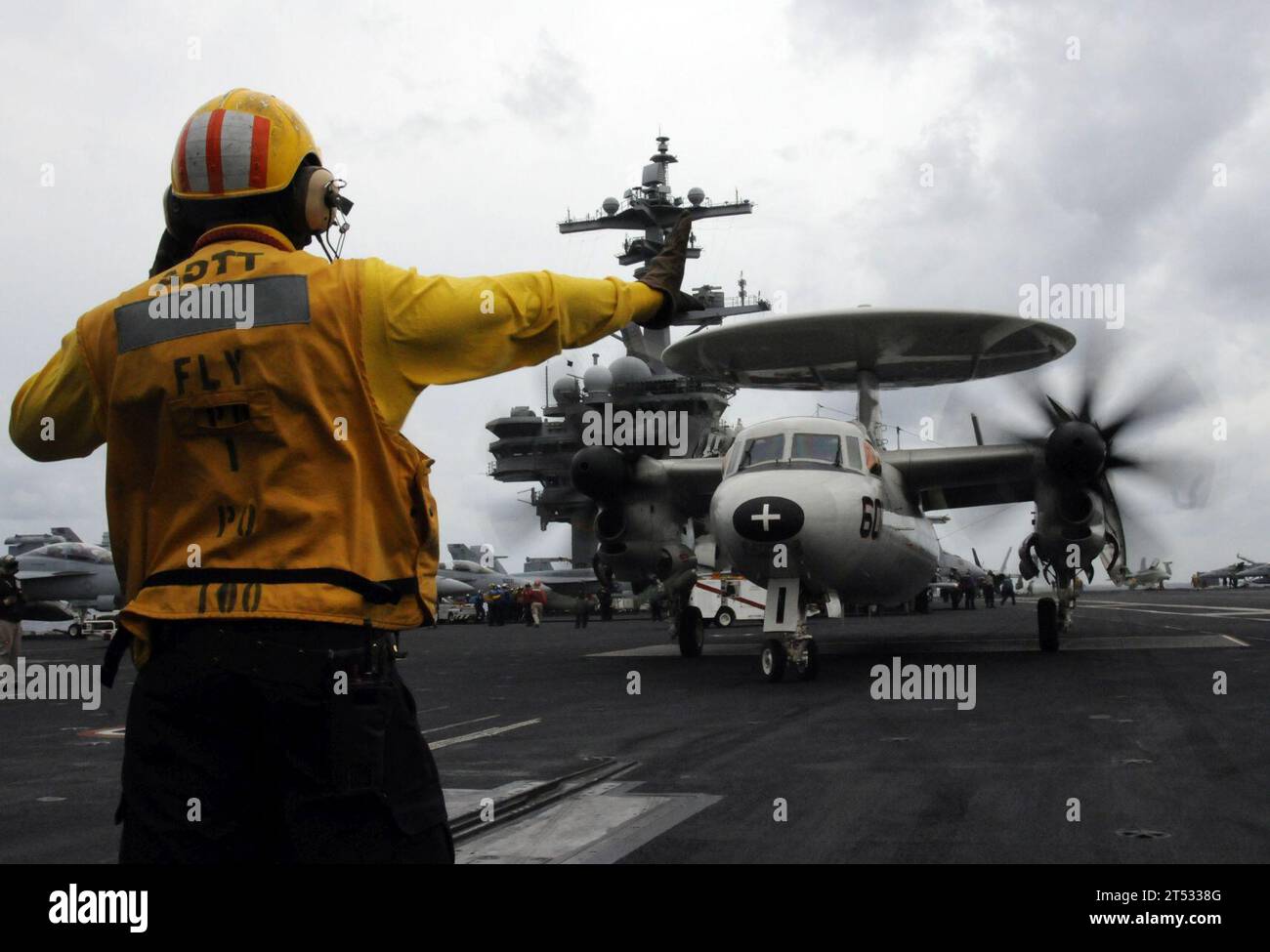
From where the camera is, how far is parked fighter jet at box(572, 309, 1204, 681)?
51.0ft

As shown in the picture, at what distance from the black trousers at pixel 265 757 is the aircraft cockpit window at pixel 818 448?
46.2 ft

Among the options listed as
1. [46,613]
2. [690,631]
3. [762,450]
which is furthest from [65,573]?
[762,450]

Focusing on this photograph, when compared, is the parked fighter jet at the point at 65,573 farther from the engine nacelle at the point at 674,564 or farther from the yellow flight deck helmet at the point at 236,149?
the yellow flight deck helmet at the point at 236,149

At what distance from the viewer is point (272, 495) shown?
2.54 m

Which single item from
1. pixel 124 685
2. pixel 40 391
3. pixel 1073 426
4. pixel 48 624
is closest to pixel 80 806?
pixel 40 391

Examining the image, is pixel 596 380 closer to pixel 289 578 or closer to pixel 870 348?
pixel 870 348

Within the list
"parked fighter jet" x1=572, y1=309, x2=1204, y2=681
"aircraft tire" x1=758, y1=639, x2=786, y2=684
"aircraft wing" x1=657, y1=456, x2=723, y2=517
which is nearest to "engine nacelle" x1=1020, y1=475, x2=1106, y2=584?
"parked fighter jet" x1=572, y1=309, x2=1204, y2=681

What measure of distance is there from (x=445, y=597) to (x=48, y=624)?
18.4m

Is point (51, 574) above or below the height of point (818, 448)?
below

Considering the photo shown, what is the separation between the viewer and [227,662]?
8.16 feet

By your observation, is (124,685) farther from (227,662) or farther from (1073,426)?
(227,662)

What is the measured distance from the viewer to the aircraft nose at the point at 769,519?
14.8 meters

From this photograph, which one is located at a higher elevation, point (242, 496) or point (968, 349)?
point (968, 349)

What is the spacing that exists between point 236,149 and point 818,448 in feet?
46.9
